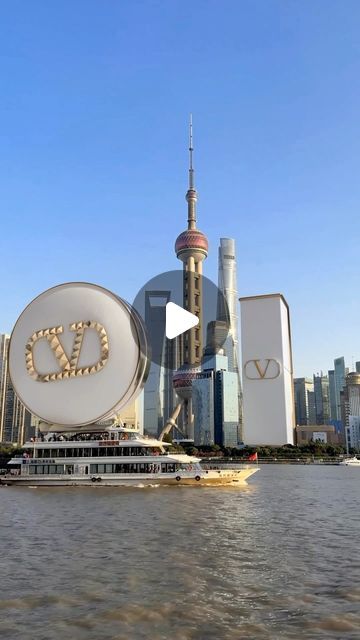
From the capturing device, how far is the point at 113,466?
58.5m

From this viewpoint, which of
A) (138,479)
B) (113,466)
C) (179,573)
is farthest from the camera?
(113,466)

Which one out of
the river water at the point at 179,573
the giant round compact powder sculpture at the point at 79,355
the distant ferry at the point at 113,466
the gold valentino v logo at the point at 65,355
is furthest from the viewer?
the gold valentino v logo at the point at 65,355

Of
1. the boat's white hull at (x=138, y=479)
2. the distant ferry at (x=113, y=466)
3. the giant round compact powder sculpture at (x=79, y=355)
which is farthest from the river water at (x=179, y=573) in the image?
the giant round compact powder sculpture at (x=79, y=355)

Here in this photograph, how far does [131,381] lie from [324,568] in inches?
1835

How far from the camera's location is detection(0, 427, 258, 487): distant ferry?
56.2m

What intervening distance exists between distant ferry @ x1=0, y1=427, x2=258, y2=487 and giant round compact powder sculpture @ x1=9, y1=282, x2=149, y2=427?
20.9ft

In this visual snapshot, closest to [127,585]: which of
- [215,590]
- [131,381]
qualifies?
[215,590]

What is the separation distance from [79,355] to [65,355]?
72.6 inches

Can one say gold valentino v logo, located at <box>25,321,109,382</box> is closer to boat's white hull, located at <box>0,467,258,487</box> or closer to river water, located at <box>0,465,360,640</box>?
boat's white hull, located at <box>0,467,258,487</box>

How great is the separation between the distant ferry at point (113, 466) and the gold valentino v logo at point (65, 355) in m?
8.61

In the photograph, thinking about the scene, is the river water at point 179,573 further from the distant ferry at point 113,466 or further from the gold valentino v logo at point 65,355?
the gold valentino v logo at point 65,355

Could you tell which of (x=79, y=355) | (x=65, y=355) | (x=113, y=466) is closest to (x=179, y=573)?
(x=113, y=466)

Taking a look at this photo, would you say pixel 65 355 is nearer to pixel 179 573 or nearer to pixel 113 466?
pixel 113 466

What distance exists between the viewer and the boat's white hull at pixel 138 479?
5581cm
